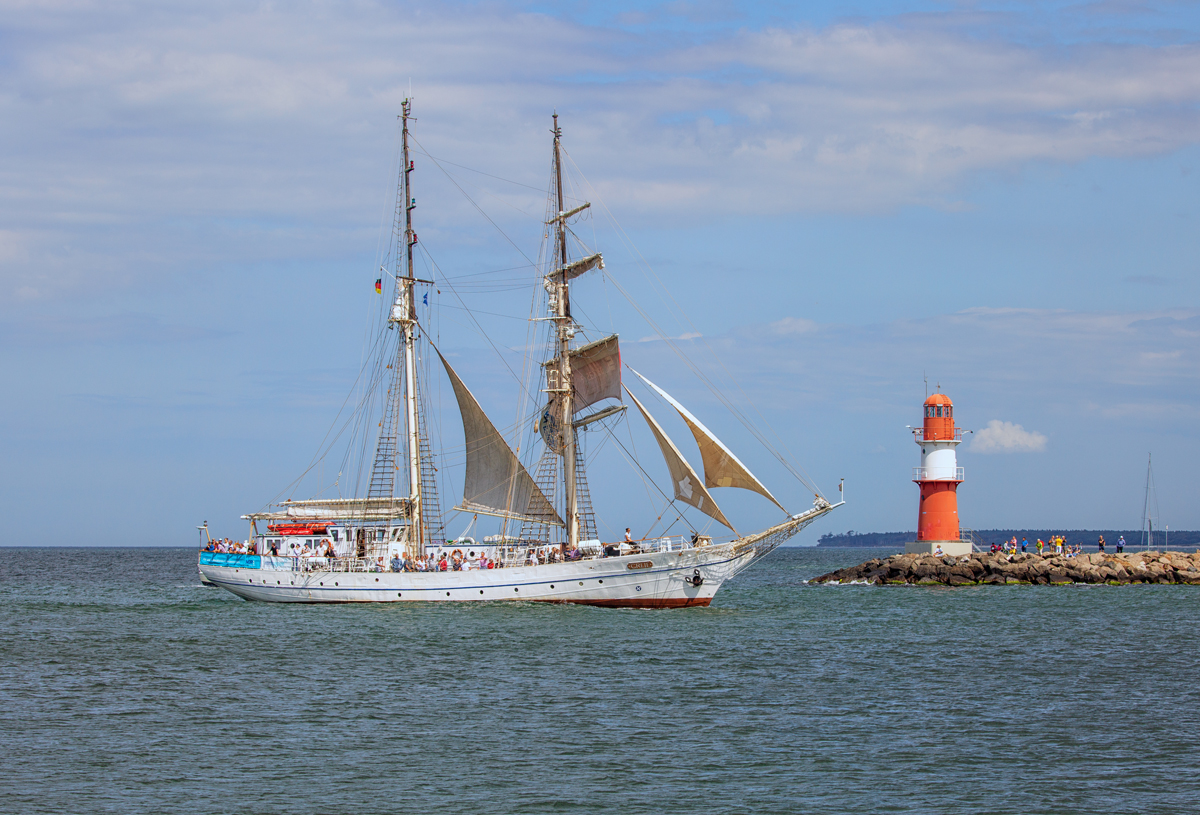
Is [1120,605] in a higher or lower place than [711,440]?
lower

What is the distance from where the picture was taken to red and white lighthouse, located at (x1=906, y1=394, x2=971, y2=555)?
63562 millimetres

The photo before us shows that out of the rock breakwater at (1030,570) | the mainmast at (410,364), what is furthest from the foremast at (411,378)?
the rock breakwater at (1030,570)

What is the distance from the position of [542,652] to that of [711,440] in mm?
11413

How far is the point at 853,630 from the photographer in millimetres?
38812

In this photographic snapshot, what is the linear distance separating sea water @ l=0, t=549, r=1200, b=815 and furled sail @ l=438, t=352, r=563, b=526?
5804mm

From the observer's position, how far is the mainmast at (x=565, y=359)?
45656 mm

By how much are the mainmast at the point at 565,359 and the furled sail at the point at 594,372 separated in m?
0.30

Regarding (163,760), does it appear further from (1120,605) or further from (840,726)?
(1120,605)

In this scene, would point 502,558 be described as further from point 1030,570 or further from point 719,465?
point 1030,570

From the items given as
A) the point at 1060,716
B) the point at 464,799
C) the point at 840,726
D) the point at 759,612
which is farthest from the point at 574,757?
the point at 759,612

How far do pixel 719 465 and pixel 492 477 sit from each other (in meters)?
11.2

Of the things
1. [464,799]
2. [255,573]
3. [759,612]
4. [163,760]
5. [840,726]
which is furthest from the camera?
[255,573]

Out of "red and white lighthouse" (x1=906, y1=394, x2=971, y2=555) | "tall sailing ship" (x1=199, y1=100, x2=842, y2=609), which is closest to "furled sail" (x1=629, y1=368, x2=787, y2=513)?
"tall sailing ship" (x1=199, y1=100, x2=842, y2=609)

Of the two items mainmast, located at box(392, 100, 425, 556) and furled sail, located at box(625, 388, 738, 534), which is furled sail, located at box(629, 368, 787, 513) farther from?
mainmast, located at box(392, 100, 425, 556)
